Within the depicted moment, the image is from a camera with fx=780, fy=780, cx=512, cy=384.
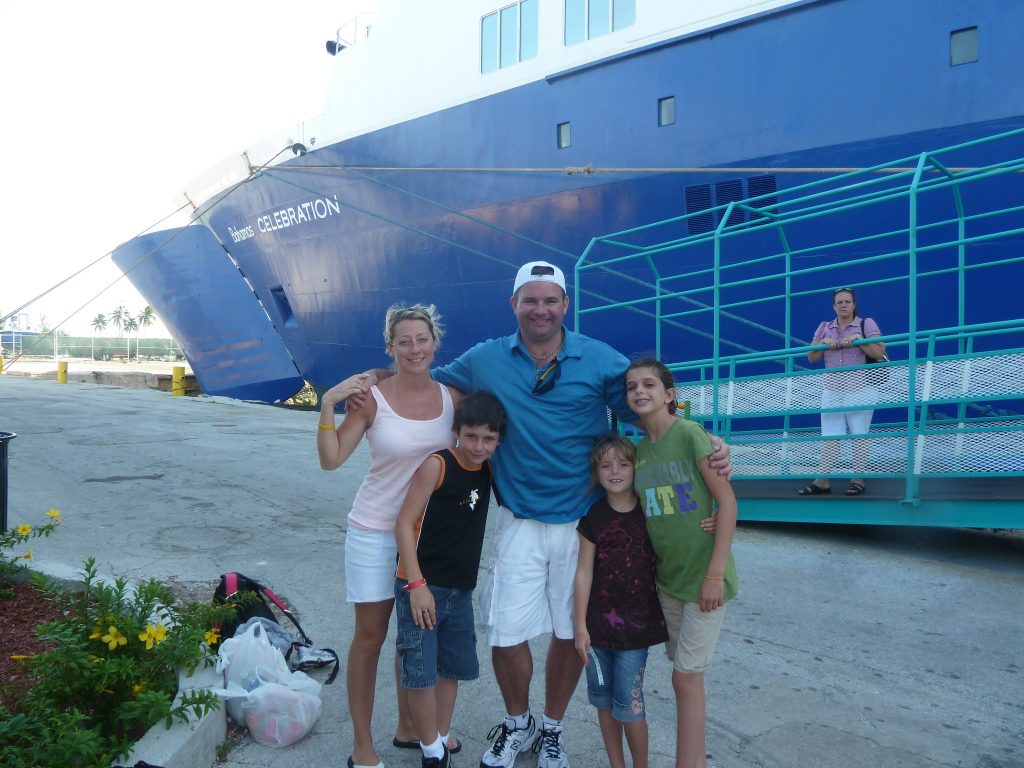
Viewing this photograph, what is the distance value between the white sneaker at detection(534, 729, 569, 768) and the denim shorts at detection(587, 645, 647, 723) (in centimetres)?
23

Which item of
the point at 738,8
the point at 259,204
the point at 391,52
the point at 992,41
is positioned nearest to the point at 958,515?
the point at 992,41

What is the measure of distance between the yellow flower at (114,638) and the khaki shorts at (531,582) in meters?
1.13

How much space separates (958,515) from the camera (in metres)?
4.69

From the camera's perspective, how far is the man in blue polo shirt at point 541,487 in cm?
250

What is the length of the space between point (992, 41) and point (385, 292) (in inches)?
300

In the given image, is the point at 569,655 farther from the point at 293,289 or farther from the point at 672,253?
the point at 293,289

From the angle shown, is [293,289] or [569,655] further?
[293,289]

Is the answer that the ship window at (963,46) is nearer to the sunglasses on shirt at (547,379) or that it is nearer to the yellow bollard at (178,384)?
the sunglasses on shirt at (547,379)

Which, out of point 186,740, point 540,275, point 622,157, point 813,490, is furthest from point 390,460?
point 622,157

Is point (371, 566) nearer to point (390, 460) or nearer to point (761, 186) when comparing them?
point (390, 460)

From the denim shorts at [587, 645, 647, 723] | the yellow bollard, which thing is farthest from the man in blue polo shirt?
the yellow bollard

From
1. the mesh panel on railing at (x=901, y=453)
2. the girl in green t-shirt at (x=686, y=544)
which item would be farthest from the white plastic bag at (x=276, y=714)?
the mesh panel on railing at (x=901, y=453)

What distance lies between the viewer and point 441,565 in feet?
8.02

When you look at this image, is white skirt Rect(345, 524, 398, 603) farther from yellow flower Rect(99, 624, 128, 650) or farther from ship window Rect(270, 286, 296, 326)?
ship window Rect(270, 286, 296, 326)
